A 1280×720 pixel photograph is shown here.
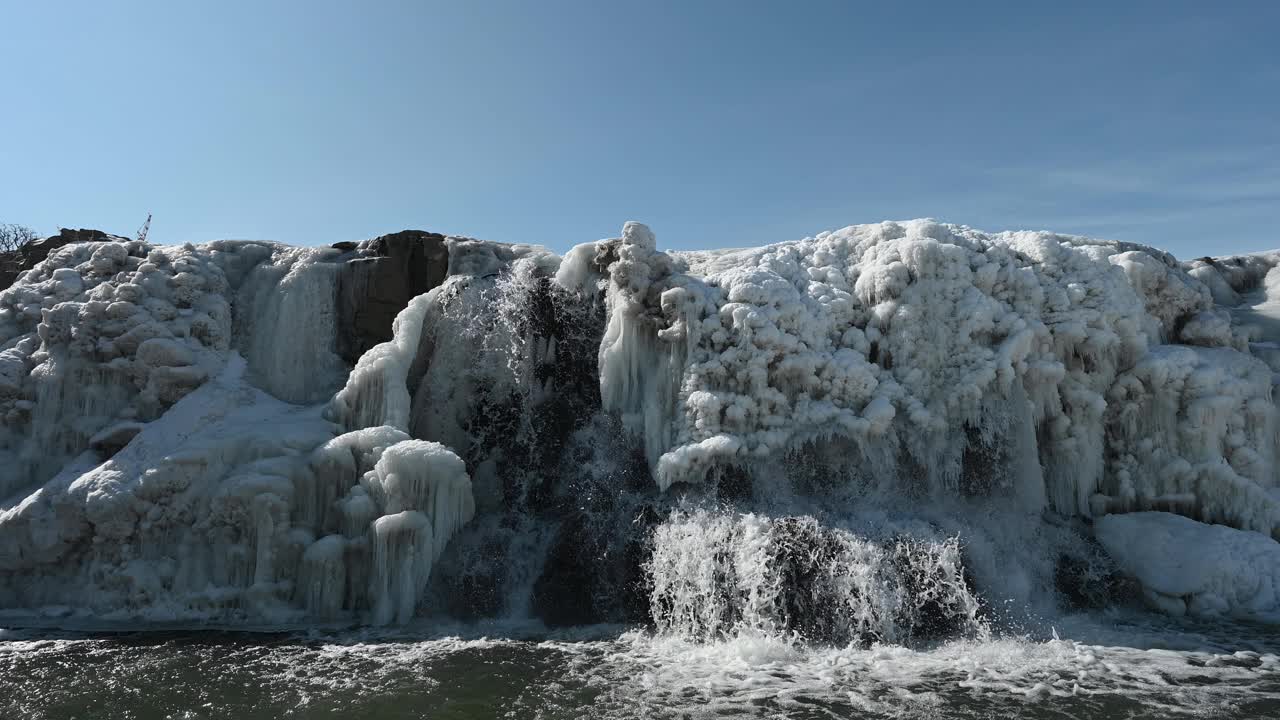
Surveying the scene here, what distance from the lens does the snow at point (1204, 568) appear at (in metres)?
10.1

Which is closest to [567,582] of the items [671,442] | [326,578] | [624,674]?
[671,442]

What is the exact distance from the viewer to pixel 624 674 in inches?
323

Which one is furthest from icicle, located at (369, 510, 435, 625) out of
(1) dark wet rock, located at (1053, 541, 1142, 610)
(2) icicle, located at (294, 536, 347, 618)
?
(1) dark wet rock, located at (1053, 541, 1142, 610)

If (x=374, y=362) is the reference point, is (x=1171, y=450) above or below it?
below

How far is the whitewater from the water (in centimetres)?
6

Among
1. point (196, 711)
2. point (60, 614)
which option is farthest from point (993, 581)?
point (60, 614)

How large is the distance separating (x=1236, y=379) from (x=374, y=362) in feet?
42.0

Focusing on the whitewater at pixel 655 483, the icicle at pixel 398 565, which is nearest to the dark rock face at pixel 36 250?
the whitewater at pixel 655 483

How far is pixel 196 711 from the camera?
23.9 ft

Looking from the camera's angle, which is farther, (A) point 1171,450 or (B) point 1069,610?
(A) point 1171,450

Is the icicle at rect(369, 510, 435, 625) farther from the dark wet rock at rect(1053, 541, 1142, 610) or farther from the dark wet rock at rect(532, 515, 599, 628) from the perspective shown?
the dark wet rock at rect(1053, 541, 1142, 610)

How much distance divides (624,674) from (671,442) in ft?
12.8

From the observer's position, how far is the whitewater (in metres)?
8.63

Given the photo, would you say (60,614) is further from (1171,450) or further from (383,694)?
Answer: (1171,450)
